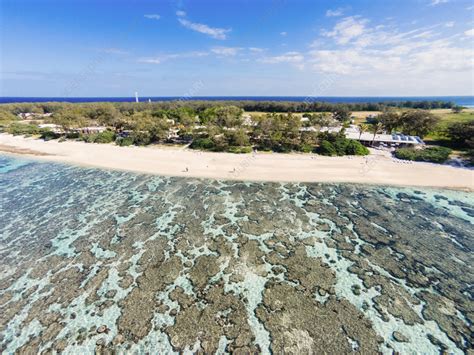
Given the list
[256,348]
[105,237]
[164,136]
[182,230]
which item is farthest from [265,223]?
[164,136]

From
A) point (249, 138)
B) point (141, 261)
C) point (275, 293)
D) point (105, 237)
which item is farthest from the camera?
point (249, 138)

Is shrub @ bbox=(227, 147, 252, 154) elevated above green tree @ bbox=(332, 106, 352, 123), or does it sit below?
below

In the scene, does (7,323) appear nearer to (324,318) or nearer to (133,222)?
(133,222)

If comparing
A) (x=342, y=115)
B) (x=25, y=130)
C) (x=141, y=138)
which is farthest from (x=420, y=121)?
(x=25, y=130)

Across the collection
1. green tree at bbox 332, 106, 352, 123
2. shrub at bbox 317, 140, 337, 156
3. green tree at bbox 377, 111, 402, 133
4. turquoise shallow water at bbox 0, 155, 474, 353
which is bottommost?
turquoise shallow water at bbox 0, 155, 474, 353

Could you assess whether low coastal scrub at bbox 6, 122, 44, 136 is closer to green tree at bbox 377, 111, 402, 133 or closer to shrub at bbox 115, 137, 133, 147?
shrub at bbox 115, 137, 133, 147

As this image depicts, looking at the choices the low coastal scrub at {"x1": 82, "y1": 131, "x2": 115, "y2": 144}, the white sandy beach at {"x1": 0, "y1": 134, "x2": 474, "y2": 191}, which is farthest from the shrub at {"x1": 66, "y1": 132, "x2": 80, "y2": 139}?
the white sandy beach at {"x1": 0, "y1": 134, "x2": 474, "y2": 191}

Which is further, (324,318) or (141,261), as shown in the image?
(141,261)
